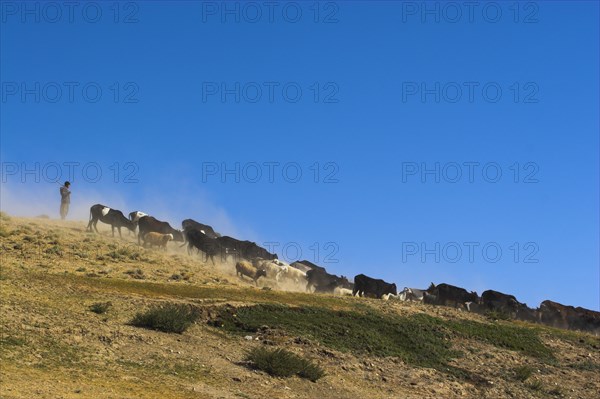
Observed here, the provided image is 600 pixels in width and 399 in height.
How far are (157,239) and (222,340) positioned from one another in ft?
68.0

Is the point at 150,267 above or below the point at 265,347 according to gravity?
above

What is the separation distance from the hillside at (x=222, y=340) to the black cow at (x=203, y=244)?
4696mm

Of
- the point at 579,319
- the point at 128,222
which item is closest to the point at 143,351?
the point at 128,222

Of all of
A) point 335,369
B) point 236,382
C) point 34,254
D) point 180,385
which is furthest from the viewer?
point 34,254

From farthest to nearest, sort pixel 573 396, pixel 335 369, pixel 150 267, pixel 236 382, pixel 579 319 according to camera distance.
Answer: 1. pixel 579 319
2. pixel 150 267
3. pixel 573 396
4. pixel 335 369
5. pixel 236 382

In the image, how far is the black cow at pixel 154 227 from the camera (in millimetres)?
45469

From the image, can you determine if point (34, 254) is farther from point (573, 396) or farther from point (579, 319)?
point (579, 319)

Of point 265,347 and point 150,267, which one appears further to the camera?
point 150,267

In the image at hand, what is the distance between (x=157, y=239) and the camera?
4325 centimetres

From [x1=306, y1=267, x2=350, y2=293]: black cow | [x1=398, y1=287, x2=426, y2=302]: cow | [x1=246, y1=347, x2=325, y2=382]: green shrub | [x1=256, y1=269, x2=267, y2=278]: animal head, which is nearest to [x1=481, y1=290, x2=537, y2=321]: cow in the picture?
[x1=398, y1=287, x2=426, y2=302]: cow

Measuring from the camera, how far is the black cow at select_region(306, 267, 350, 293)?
42688 mm

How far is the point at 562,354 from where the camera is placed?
Result: 31719 millimetres

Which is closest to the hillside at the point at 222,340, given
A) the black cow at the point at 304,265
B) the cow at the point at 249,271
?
the cow at the point at 249,271

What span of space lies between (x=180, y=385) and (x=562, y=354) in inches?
776
